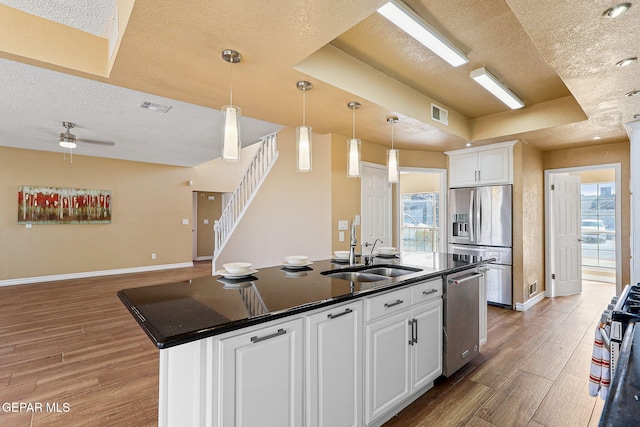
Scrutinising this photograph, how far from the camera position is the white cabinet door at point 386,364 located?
1.83m

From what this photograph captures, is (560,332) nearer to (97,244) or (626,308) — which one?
(626,308)

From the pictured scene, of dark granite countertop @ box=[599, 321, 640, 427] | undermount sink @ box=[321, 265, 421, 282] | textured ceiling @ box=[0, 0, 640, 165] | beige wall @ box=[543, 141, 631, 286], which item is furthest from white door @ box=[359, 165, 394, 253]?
dark granite countertop @ box=[599, 321, 640, 427]

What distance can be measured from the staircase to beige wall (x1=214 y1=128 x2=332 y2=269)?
0.10 metres

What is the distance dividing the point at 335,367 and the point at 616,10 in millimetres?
2388

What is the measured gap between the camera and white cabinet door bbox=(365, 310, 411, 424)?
1835 millimetres

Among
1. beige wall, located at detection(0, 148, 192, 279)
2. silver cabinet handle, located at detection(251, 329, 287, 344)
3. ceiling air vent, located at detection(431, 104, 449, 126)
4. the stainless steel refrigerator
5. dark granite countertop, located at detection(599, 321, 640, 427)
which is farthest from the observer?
beige wall, located at detection(0, 148, 192, 279)

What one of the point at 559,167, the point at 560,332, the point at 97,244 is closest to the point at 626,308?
the point at 560,332

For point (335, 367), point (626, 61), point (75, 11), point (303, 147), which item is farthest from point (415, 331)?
point (75, 11)

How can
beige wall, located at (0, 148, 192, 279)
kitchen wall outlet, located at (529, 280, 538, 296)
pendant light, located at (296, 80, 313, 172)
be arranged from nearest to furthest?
pendant light, located at (296, 80, 313, 172), kitchen wall outlet, located at (529, 280, 538, 296), beige wall, located at (0, 148, 192, 279)

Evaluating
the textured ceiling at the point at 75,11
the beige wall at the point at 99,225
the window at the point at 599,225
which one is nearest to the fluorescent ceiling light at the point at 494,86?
the textured ceiling at the point at 75,11

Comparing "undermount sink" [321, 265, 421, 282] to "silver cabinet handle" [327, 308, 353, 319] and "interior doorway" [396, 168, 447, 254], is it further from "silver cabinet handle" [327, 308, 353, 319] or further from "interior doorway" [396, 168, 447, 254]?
"interior doorway" [396, 168, 447, 254]

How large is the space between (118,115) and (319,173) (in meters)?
2.77

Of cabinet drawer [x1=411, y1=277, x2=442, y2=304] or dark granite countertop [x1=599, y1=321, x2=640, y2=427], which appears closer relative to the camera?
dark granite countertop [x1=599, y1=321, x2=640, y2=427]

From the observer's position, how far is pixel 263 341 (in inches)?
53.5
